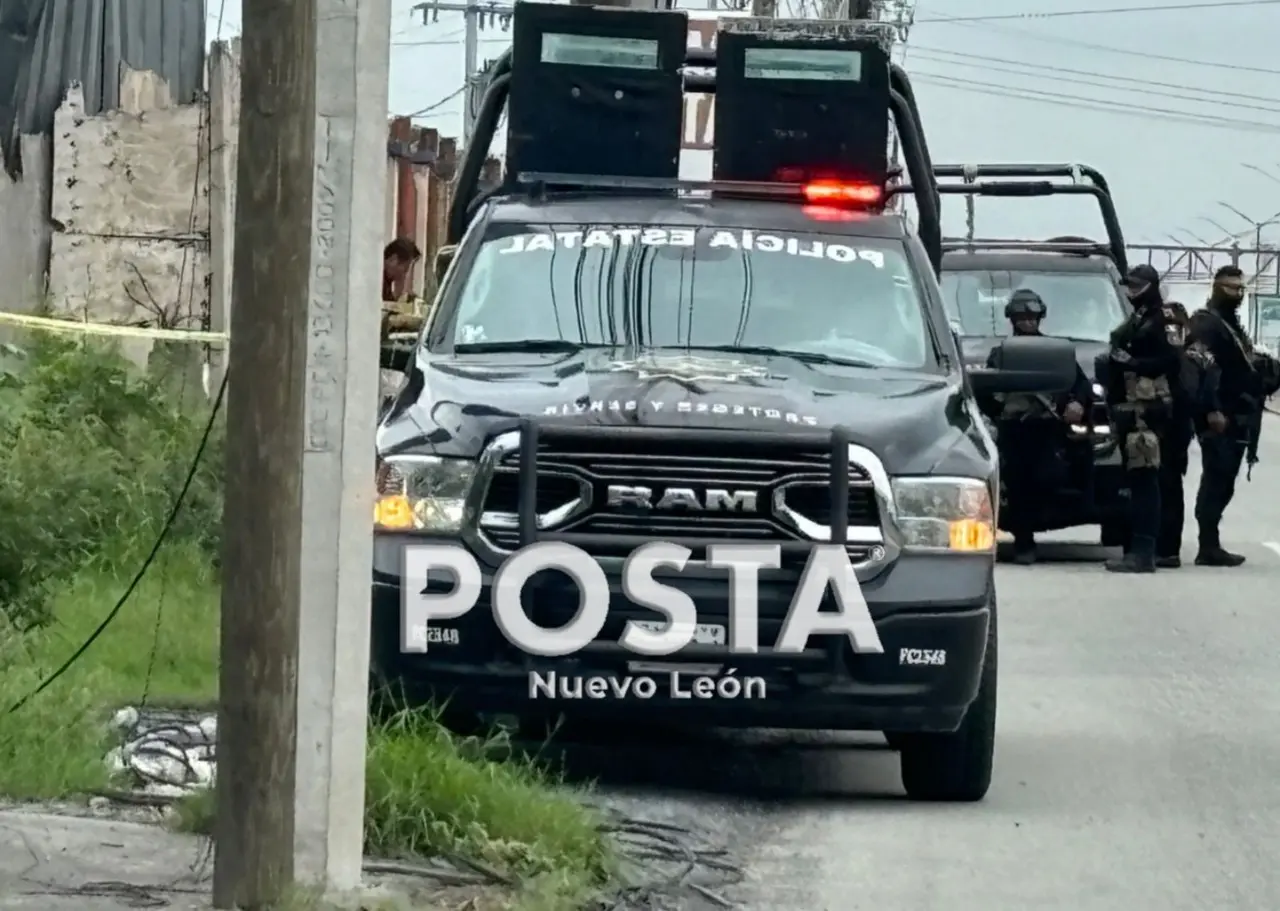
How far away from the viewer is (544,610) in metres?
7.33

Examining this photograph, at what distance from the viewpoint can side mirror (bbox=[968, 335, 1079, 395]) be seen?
858 cm

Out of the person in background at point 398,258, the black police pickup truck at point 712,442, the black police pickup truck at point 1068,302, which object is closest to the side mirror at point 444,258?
the black police pickup truck at point 712,442

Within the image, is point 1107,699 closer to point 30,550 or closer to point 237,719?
point 30,550

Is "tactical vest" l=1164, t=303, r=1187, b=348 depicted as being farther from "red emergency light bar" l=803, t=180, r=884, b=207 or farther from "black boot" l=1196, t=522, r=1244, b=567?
"red emergency light bar" l=803, t=180, r=884, b=207

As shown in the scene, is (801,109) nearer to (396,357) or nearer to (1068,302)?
(396,357)

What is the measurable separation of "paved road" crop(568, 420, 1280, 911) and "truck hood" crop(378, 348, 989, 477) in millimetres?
1127

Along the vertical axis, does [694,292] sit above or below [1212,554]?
A: above

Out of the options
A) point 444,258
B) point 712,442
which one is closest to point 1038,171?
point 444,258

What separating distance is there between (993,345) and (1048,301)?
0.93 metres

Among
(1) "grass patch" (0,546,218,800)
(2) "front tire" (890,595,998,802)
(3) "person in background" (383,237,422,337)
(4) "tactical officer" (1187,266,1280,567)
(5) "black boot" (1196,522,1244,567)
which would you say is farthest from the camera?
(5) "black boot" (1196,522,1244,567)

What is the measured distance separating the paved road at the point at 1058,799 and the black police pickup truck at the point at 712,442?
325 mm

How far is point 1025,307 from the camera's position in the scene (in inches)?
605

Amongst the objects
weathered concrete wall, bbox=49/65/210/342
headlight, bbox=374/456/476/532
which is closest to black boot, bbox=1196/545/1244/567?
weathered concrete wall, bbox=49/65/210/342

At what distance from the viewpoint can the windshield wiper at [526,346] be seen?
8336mm
